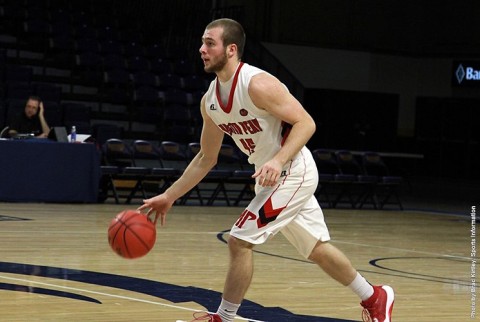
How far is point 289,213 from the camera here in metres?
4.95

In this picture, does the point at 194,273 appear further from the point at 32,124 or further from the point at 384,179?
the point at 384,179

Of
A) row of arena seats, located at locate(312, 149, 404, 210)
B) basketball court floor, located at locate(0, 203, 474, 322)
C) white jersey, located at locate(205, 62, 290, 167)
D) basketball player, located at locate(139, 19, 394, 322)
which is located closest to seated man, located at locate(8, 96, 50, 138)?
basketball court floor, located at locate(0, 203, 474, 322)

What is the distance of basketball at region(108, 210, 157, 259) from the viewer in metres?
4.81

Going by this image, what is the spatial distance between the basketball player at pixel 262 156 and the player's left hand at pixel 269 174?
0.03 metres

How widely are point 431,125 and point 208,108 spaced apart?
73.8 feet

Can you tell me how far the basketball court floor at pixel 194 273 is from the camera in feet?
19.1

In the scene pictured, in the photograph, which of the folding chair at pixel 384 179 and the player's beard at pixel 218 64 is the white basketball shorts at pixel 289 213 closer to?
the player's beard at pixel 218 64

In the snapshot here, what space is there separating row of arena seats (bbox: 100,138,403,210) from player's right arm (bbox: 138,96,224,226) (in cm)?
890

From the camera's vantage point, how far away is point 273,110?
4883mm

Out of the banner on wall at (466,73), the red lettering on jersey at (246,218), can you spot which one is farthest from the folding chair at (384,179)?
the red lettering on jersey at (246,218)

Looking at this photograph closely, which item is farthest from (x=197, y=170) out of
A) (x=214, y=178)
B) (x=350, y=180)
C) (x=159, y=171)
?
(x=350, y=180)

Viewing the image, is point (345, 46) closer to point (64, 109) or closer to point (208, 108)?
point (64, 109)

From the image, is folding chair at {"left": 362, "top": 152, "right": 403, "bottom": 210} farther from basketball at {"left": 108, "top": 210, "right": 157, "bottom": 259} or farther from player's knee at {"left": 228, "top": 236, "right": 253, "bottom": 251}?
basketball at {"left": 108, "top": 210, "right": 157, "bottom": 259}

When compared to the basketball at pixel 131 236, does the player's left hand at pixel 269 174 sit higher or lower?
→ higher
